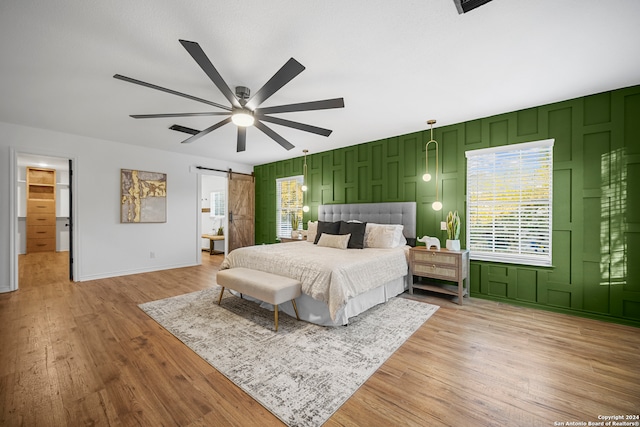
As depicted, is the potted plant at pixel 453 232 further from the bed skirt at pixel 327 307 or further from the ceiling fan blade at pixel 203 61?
the ceiling fan blade at pixel 203 61

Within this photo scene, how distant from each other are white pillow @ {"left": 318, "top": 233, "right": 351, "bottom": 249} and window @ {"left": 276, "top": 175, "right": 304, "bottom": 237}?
1842mm

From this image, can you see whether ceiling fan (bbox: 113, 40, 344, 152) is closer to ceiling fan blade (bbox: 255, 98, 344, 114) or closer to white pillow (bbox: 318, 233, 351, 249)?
ceiling fan blade (bbox: 255, 98, 344, 114)

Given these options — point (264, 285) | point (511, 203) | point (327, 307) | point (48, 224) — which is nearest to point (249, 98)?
point (264, 285)

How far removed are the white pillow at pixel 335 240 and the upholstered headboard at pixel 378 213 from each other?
0.87 meters

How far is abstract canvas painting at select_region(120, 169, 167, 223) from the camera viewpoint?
5.12 metres

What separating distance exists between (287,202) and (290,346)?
4.38 meters

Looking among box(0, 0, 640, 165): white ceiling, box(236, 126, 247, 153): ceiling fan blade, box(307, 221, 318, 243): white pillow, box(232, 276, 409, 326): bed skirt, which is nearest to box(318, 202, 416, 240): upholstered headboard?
box(307, 221, 318, 243): white pillow

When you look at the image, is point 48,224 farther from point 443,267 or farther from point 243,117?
point 443,267

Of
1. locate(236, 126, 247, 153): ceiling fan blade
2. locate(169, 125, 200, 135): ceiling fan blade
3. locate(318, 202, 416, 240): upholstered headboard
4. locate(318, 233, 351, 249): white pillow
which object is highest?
locate(169, 125, 200, 135): ceiling fan blade

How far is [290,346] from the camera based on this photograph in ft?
7.82

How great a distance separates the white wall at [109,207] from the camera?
4.03 meters

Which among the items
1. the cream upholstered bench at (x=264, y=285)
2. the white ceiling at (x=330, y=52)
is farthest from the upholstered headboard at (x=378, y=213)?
the cream upholstered bench at (x=264, y=285)

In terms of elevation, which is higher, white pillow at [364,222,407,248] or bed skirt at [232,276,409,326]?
white pillow at [364,222,407,248]

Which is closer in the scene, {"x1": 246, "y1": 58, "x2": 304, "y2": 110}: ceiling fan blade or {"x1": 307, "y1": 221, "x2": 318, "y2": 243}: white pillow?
{"x1": 246, "y1": 58, "x2": 304, "y2": 110}: ceiling fan blade
